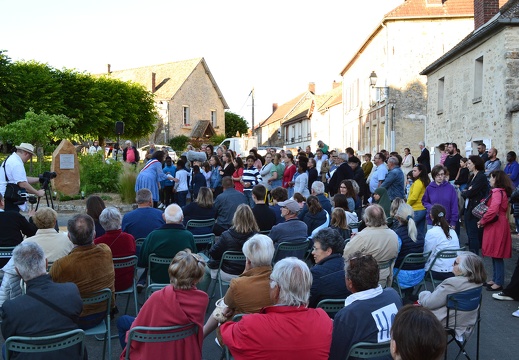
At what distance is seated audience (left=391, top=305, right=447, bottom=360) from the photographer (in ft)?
7.31

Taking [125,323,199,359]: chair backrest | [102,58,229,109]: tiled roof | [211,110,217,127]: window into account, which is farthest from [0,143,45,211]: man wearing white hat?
[211,110,217,127]: window

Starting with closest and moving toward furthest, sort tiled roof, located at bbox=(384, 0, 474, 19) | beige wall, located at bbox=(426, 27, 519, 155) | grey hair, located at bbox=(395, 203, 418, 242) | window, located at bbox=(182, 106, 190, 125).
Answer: grey hair, located at bbox=(395, 203, 418, 242), beige wall, located at bbox=(426, 27, 519, 155), tiled roof, located at bbox=(384, 0, 474, 19), window, located at bbox=(182, 106, 190, 125)

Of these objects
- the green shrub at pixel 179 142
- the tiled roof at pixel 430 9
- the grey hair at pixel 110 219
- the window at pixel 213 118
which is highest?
the tiled roof at pixel 430 9

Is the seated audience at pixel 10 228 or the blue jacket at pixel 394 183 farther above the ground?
the blue jacket at pixel 394 183

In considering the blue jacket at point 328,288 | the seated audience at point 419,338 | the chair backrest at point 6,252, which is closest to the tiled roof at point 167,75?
the chair backrest at point 6,252

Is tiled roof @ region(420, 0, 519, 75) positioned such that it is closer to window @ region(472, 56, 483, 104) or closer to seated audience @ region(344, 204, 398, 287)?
window @ region(472, 56, 483, 104)

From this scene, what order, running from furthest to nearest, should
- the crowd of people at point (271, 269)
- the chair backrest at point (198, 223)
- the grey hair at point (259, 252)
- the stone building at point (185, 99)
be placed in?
1. the stone building at point (185, 99)
2. the chair backrest at point (198, 223)
3. the grey hair at point (259, 252)
4. the crowd of people at point (271, 269)

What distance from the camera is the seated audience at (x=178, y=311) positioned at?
343cm

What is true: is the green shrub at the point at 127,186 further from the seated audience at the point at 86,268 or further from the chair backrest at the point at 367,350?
the chair backrest at the point at 367,350

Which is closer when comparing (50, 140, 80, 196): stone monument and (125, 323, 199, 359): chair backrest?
(125, 323, 199, 359): chair backrest

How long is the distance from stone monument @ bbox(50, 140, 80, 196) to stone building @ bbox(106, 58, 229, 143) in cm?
3353

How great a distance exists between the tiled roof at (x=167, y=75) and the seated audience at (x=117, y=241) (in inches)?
1815

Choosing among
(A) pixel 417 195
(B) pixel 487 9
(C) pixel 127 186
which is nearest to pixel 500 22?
(B) pixel 487 9

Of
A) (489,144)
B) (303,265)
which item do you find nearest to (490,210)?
(303,265)
